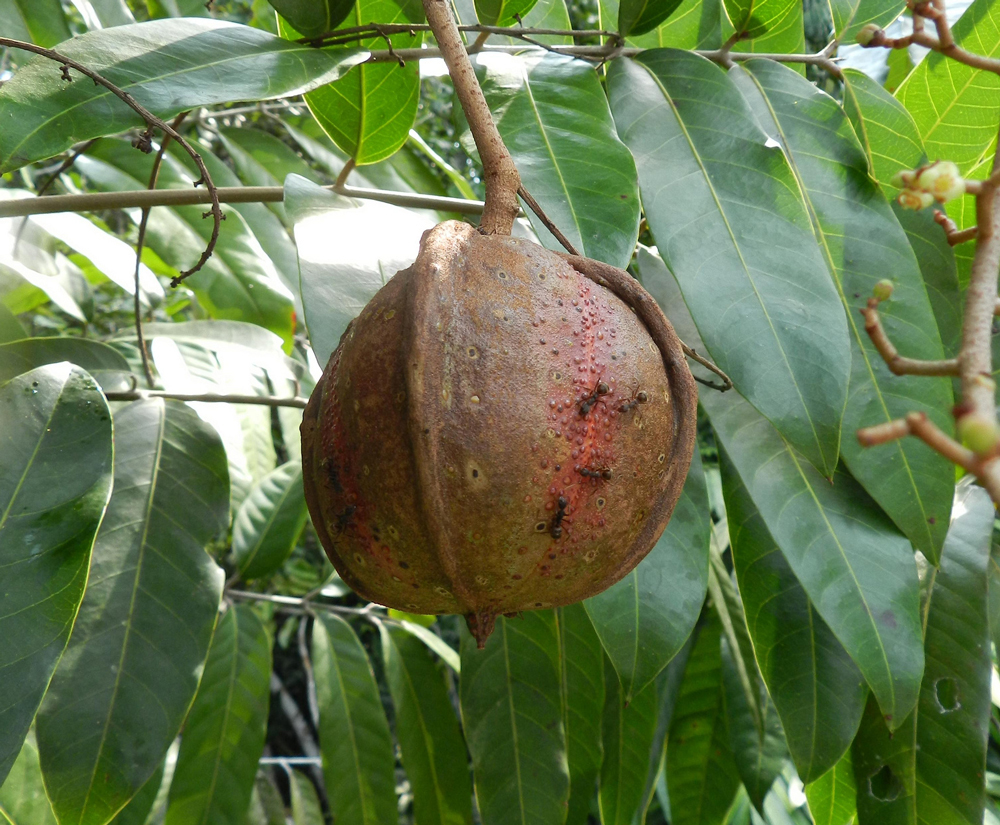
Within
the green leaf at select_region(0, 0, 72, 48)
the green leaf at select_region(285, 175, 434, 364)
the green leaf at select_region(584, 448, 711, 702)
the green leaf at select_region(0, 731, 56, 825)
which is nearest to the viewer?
the green leaf at select_region(285, 175, 434, 364)

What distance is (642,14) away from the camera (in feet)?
4.16

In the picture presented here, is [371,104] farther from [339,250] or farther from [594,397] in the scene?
[594,397]

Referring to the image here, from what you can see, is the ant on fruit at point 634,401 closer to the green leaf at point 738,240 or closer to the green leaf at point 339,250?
the green leaf at point 738,240

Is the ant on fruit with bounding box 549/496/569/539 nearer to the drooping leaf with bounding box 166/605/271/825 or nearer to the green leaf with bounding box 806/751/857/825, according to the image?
the green leaf with bounding box 806/751/857/825

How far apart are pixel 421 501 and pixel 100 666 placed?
78 cm

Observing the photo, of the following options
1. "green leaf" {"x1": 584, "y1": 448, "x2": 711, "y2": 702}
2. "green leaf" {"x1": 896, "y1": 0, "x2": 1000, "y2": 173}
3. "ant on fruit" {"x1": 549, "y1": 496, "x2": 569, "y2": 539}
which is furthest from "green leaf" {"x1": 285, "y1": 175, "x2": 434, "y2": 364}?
"green leaf" {"x1": 896, "y1": 0, "x2": 1000, "y2": 173}

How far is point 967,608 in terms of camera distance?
138cm

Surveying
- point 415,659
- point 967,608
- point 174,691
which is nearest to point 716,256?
point 967,608

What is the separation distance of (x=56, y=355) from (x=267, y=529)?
782 mm

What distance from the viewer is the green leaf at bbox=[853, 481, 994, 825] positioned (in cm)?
134

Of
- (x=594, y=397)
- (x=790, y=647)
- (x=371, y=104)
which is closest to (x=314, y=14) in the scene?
(x=371, y=104)

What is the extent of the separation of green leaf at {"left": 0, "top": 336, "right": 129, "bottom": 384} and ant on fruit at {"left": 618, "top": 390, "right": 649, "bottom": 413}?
103 centimetres

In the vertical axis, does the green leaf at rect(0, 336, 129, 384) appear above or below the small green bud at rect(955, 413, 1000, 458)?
below

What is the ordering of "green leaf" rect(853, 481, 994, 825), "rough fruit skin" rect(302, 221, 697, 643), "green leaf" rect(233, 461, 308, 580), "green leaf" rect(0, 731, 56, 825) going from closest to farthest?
"rough fruit skin" rect(302, 221, 697, 643), "green leaf" rect(853, 481, 994, 825), "green leaf" rect(0, 731, 56, 825), "green leaf" rect(233, 461, 308, 580)
